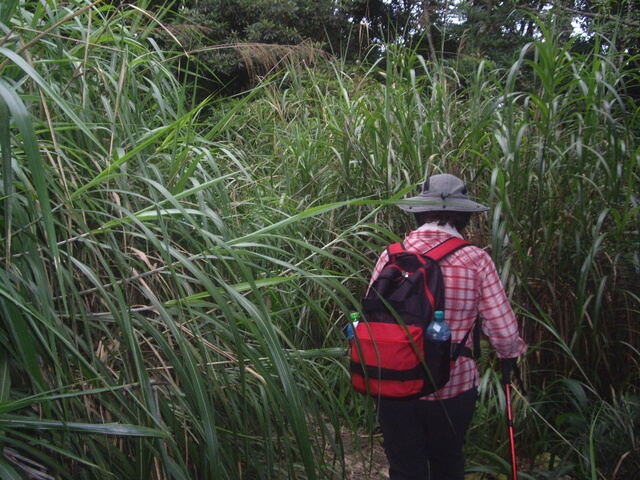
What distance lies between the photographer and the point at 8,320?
178 cm

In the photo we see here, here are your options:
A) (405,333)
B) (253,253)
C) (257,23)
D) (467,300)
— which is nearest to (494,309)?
(467,300)

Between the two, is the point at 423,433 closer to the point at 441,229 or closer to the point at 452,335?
the point at 452,335

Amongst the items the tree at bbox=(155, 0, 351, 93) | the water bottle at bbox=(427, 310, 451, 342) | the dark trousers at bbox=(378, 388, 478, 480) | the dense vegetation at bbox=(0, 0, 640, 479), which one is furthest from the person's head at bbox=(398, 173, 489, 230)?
the tree at bbox=(155, 0, 351, 93)

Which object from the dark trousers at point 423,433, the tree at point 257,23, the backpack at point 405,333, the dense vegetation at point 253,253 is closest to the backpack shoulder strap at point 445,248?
the backpack at point 405,333

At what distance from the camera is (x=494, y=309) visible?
295 centimetres

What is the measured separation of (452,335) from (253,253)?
1.11 metres

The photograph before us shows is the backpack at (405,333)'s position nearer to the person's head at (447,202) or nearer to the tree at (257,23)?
the person's head at (447,202)

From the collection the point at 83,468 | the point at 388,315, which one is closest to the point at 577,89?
the point at 388,315

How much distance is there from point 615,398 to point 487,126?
1702 millimetres

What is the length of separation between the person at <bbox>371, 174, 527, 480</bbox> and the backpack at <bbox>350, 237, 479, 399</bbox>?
9cm

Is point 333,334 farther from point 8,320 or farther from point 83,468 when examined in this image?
point 8,320

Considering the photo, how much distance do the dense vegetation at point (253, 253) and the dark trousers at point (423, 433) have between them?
0.16m

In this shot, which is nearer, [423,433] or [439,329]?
[439,329]

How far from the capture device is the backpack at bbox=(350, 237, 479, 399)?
2773 millimetres
